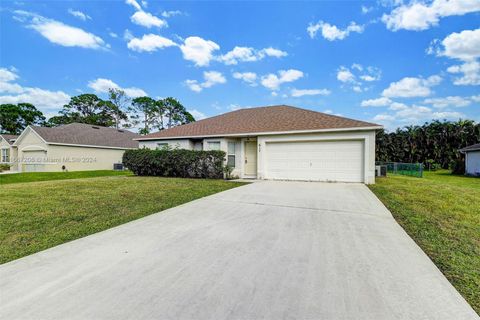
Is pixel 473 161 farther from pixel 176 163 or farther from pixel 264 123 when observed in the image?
pixel 176 163

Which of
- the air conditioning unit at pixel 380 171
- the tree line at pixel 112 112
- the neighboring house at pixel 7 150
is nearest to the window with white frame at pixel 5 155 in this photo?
the neighboring house at pixel 7 150

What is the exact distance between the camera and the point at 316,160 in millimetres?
12461

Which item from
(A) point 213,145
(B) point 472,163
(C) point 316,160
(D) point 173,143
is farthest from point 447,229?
(B) point 472,163

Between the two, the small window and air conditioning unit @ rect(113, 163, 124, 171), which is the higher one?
the small window

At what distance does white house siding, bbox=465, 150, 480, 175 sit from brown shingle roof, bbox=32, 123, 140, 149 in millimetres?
33474

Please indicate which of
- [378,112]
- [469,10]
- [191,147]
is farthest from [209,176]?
[378,112]

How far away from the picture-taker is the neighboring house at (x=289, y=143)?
11688 millimetres

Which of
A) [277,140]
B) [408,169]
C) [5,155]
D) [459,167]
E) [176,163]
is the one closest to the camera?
[277,140]

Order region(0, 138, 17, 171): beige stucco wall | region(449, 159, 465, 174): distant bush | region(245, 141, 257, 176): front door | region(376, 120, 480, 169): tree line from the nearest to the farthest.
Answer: region(245, 141, 257, 176): front door
region(449, 159, 465, 174): distant bush
region(0, 138, 17, 171): beige stucco wall
region(376, 120, 480, 169): tree line

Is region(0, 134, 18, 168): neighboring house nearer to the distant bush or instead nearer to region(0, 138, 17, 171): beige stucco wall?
region(0, 138, 17, 171): beige stucco wall

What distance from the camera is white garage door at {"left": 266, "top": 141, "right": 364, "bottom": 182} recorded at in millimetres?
11789

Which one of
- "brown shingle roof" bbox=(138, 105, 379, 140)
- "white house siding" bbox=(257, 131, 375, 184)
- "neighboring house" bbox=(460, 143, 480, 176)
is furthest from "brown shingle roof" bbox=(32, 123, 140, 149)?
"neighboring house" bbox=(460, 143, 480, 176)

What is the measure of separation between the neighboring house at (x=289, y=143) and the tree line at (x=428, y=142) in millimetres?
22636

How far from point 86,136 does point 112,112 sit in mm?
23328
